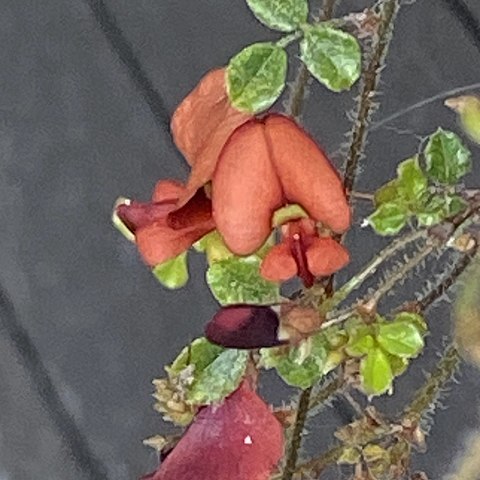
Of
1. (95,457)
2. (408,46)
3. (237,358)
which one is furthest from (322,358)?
(408,46)

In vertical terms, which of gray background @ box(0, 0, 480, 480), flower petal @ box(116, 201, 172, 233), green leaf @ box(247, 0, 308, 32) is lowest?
gray background @ box(0, 0, 480, 480)

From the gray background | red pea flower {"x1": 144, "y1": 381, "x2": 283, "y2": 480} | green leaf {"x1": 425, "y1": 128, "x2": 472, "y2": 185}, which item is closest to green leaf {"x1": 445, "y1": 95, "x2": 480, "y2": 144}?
green leaf {"x1": 425, "y1": 128, "x2": 472, "y2": 185}

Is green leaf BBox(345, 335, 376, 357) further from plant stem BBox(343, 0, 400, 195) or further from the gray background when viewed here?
the gray background

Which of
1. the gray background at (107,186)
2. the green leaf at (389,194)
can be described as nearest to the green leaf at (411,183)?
the green leaf at (389,194)

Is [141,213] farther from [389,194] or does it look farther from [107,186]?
[107,186]

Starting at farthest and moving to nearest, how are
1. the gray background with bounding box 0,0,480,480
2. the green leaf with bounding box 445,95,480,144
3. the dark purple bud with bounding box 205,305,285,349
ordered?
the gray background with bounding box 0,0,480,480 → the green leaf with bounding box 445,95,480,144 → the dark purple bud with bounding box 205,305,285,349

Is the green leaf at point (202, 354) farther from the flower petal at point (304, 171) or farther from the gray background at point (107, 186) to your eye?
the gray background at point (107, 186)
